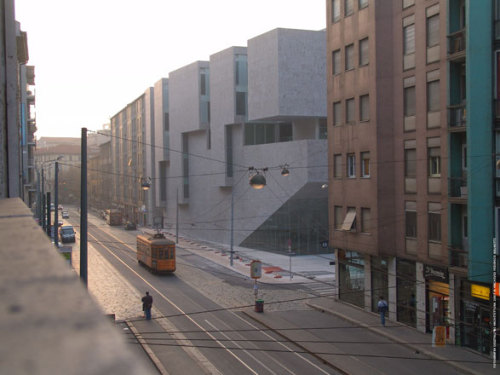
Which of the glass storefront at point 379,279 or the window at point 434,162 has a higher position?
the window at point 434,162

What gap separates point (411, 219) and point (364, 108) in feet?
20.6

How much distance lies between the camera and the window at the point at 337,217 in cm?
3033

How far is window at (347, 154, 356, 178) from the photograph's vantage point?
29.0m

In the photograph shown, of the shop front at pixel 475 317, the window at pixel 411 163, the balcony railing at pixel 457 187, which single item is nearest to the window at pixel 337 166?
the window at pixel 411 163

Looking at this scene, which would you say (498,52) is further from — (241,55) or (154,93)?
(154,93)

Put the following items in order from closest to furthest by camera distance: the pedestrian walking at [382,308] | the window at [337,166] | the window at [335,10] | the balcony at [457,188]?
the balcony at [457,188], the pedestrian walking at [382,308], the window at [335,10], the window at [337,166]

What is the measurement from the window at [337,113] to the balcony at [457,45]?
8458mm

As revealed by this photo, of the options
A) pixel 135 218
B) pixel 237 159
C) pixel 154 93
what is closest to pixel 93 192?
pixel 135 218

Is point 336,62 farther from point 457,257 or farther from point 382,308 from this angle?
point 382,308

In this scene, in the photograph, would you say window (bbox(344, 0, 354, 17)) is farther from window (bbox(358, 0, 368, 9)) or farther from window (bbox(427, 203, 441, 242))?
window (bbox(427, 203, 441, 242))

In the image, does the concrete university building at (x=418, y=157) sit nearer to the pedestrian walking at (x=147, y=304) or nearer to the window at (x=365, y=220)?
the window at (x=365, y=220)

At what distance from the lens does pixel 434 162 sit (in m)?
23.7

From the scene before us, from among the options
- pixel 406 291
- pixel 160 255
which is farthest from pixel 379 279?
pixel 160 255

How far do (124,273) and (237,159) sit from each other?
63.0 feet
